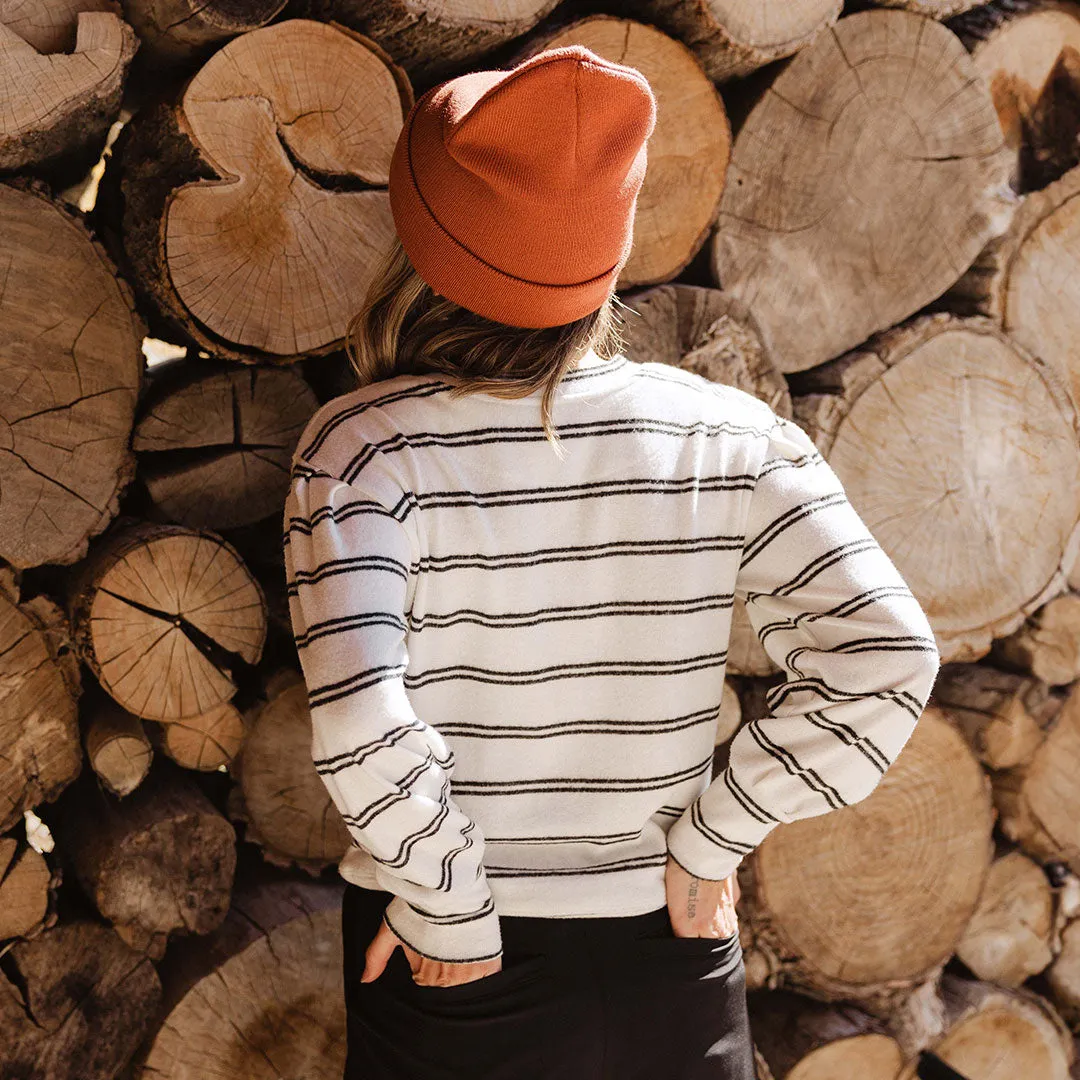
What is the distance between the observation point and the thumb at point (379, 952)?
130cm

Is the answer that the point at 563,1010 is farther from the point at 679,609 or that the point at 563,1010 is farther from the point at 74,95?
the point at 74,95

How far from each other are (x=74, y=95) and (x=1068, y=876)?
93.1 inches

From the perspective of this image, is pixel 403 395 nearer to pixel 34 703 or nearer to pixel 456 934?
pixel 456 934

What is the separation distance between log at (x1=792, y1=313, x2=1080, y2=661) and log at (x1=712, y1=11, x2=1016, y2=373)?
3.2 inches

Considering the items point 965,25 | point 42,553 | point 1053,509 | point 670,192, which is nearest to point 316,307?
point 42,553

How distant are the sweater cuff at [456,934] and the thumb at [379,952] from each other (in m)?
0.06

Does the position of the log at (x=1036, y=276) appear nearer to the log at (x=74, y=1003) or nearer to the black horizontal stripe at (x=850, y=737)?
the black horizontal stripe at (x=850, y=737)

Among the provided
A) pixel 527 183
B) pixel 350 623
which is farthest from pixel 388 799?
pixel 527 183

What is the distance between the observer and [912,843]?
6.98 feet

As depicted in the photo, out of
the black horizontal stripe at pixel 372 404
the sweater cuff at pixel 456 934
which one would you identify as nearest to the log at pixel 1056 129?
the black horizontal stripe at pixel 372 404

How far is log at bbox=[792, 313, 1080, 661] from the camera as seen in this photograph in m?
1.91

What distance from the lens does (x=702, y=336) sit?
1728 mm

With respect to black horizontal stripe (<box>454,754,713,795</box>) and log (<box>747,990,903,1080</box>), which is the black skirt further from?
log (<box>747,990,903,1080</box>)

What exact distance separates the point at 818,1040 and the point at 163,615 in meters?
1.46
